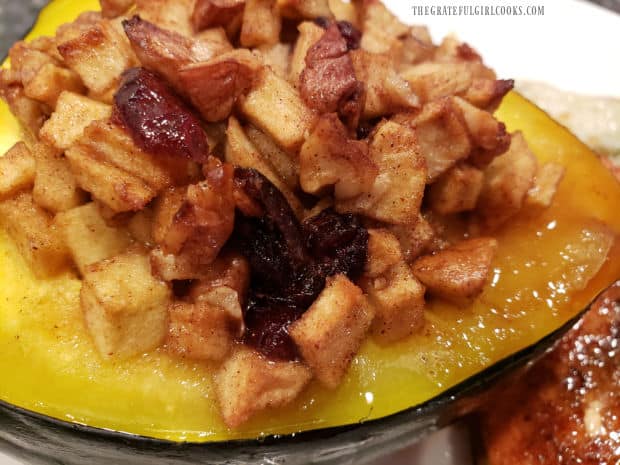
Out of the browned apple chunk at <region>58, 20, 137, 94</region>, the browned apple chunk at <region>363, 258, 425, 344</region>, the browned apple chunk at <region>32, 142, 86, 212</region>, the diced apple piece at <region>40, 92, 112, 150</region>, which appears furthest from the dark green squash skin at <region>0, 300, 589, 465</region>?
the browned apple chunk at <region>58, 20, 137, 94</region>

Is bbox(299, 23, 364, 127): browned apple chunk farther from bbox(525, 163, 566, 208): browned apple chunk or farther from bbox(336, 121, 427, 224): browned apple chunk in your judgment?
bbox(525, 163, 566, 208): browned apple chunk

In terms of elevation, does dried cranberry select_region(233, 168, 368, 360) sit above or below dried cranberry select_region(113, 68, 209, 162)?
below

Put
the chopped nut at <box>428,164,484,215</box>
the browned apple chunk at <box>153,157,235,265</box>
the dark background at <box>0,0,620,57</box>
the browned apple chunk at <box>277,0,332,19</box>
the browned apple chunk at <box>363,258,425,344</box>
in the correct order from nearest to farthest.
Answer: the browned apple chunk at <box>153,157,235,265</box>, the browned apple chunk at <box>363,258,425,344</box>, the chopped nut at <box>428,164,484,215</box>, the browned apple chunk at <box>277,0,332,19</box>, the dark background at <box>0,0,620,57</box>

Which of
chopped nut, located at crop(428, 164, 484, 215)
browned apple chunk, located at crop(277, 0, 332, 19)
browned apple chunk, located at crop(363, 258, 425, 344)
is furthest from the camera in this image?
browned apple chunk, located at crop(277, 0, 332, 19)

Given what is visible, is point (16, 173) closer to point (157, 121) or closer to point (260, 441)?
point (157, 121)

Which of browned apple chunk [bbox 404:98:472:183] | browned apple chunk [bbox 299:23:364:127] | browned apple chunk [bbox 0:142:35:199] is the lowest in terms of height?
browned apple chunk [bbox 0:142:35:199]

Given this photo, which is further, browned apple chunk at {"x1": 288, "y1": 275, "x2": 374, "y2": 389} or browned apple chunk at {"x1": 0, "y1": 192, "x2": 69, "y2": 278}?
browned apple chunk at {"x1": 0, "y1": 192, "x2": 69, "y2": 278}

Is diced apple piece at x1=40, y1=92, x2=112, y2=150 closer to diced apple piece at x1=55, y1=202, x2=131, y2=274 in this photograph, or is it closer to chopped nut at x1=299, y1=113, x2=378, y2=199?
diced apple piece at x1=55, y1=202, x2=131, y2=274
